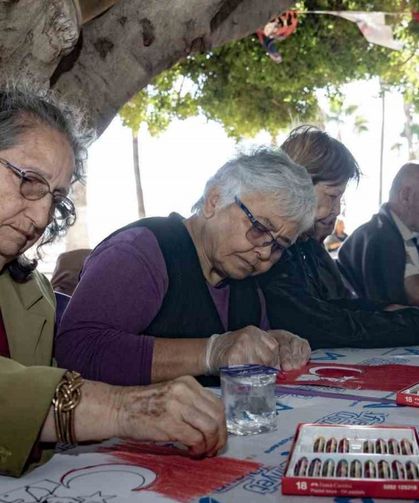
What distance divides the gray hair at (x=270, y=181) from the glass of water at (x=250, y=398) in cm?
89

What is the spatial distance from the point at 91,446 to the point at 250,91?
8.84 m

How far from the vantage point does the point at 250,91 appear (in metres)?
10.0

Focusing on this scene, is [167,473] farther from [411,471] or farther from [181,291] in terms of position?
[181,291]

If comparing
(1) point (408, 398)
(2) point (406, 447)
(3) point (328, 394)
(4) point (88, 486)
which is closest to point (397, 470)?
(2) point (406, 447)

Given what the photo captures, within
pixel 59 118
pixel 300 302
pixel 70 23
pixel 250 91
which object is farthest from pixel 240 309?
pixel 250 91

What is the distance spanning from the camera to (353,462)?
135cm

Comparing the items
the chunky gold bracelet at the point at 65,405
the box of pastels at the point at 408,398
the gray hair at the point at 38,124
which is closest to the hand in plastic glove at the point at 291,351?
the box of pastels at the point at 408,398

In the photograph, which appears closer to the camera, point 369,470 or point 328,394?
point 369,470

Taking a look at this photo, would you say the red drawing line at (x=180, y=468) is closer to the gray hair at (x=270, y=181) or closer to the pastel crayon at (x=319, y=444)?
the pastel crayon at (x=319, y=444)

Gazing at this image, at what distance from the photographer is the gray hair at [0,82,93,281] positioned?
5.96ft

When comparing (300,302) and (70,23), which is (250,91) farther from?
(300,302)

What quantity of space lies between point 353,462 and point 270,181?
1.31 metres

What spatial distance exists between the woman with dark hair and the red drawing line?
5.00 ft

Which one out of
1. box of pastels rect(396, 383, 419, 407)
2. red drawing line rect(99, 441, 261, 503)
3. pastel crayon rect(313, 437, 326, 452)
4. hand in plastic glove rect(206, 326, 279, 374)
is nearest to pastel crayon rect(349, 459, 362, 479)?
pastel crayon rect(313, 437, 326, 452)
